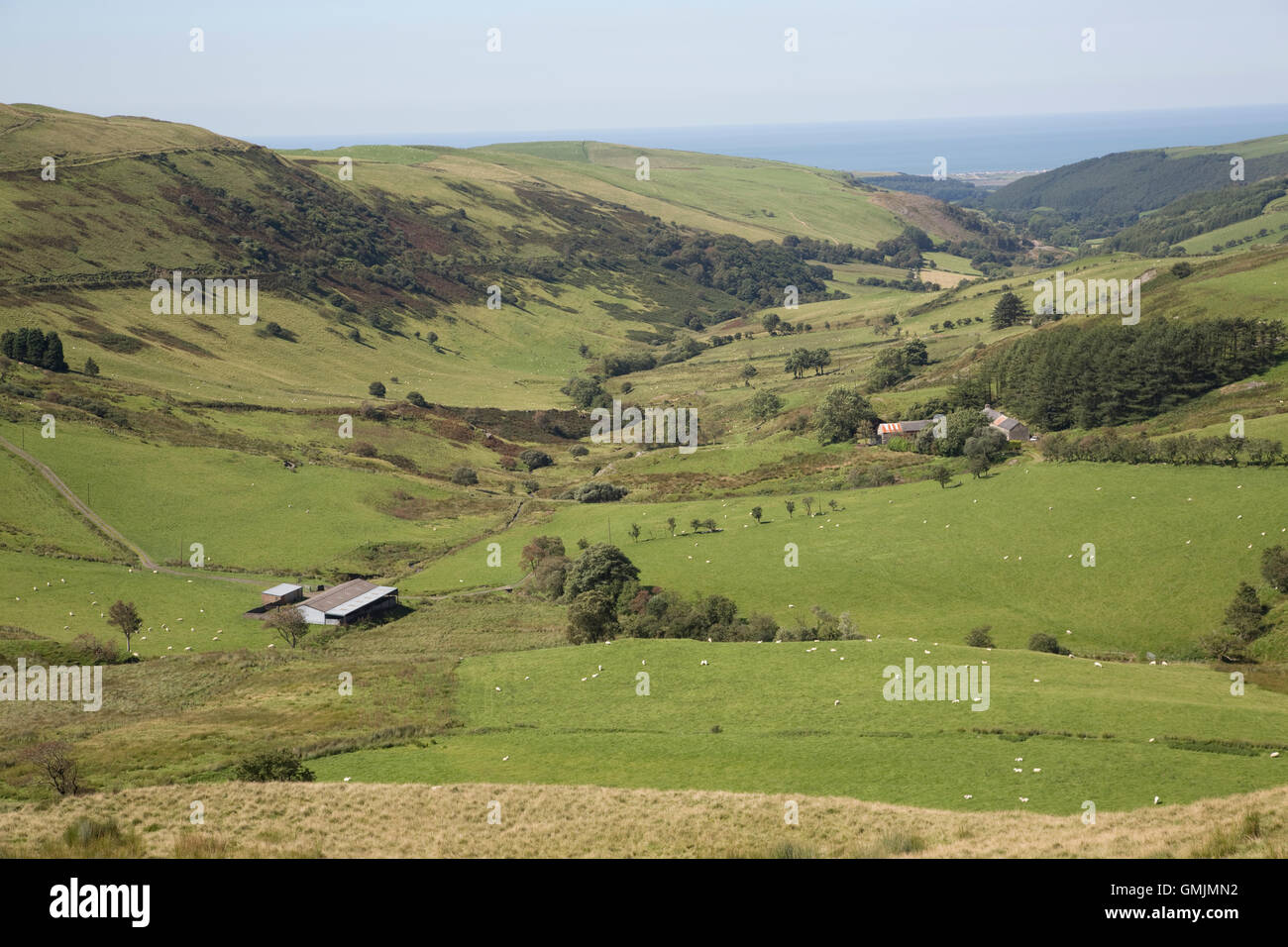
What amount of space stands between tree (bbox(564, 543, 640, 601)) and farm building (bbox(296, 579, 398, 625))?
41.6 ft

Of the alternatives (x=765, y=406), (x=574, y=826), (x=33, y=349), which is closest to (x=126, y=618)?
(x=574, y=826)

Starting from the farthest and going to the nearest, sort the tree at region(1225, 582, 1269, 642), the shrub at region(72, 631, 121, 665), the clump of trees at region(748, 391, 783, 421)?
1. the clump of trees at region(748, 391, 783, 421)
2. the shrub at region(72, 631, 121, 665)
3. the tree at region(1225, 582, 1269, 642)

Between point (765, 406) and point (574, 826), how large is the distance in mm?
101022

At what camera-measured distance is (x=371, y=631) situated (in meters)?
61.8

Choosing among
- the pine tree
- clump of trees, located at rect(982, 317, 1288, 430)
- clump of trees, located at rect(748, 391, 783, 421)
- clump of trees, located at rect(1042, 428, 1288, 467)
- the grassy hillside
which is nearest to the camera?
the grassy hillside


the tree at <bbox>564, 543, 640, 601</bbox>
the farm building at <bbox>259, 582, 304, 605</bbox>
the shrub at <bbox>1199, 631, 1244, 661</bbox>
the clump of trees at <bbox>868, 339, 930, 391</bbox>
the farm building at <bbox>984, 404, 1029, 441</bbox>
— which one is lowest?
the shrub at <bbox>1199, 631, 1244, 661</bbox>

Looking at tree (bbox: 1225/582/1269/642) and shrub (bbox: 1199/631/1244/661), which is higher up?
tree (bbox: 1225/582/1269/642)

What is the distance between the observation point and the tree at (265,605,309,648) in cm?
5953

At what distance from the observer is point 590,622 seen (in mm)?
53938

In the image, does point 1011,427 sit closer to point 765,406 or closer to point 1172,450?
point 1172,450

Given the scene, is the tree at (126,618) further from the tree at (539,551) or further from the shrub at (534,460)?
the shrub at (534,460)

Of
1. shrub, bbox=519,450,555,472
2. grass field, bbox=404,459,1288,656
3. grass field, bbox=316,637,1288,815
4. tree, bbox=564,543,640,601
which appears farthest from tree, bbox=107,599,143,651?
shrub, bbox=519,450,555,472

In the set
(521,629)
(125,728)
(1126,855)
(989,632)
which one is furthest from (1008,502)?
(125,728)

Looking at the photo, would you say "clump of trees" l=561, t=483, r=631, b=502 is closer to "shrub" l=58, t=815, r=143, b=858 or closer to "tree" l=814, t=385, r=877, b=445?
"tree" l=814, t=385, r=877, b=445
